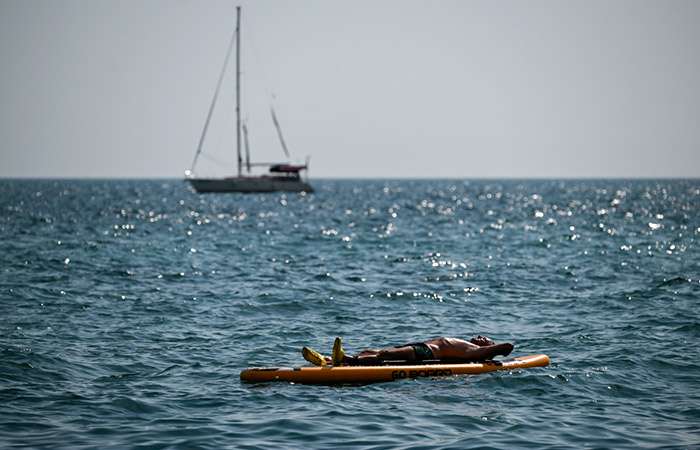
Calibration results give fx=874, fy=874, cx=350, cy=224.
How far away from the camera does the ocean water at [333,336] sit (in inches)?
487

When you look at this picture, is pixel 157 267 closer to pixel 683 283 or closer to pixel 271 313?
pixel 271 313

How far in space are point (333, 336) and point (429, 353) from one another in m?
4.34

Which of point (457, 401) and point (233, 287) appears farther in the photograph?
point (233, 287)

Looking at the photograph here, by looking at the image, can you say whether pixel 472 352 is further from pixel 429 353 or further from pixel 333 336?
pixel 333 336

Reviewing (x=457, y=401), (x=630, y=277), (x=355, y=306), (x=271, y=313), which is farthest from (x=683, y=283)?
(x=457, y=401)

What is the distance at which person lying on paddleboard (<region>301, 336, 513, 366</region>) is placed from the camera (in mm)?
15375

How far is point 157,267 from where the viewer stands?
108 feet

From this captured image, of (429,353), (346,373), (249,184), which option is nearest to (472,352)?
(429,353)

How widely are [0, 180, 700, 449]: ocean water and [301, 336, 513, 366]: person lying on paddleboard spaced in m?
0.56

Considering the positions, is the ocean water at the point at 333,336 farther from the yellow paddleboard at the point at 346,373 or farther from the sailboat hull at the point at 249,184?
the sailboat hull at the point at 249,184

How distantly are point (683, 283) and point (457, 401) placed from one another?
16.6m

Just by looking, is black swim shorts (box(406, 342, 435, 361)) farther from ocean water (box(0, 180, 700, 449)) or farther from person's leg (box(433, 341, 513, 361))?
ocean water (box(0, 180, 700, 449))

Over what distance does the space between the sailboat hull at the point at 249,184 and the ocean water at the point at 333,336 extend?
73705mm

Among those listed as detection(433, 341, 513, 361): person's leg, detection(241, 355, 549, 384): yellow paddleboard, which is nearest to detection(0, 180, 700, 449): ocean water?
detection(241, 355, 549, 384): yellow paddleboard
